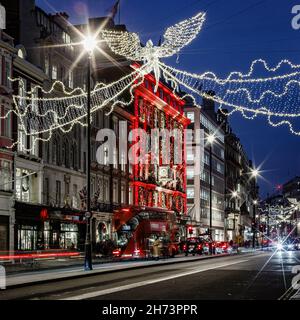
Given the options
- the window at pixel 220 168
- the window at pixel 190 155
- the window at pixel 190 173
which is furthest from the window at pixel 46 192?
the window at pixel 220 168

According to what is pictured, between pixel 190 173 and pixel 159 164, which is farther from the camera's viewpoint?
pixel 190 173

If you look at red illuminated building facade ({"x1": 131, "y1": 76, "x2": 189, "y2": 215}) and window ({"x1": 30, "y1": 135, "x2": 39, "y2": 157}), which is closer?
window ({"x1": 30, "y1": 135, "x2": 39, "y2": 157})

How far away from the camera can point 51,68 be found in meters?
51.6

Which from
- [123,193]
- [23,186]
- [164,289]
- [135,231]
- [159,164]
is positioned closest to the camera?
[164,289]

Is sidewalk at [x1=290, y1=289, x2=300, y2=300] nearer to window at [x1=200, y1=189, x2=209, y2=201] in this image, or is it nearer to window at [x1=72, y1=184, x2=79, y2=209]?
window at [x1=72, y1=184, x2=79, y2=209]

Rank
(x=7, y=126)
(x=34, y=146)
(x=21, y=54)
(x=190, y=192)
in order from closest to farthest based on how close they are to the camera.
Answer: (x=7, y=126)
(x=21, y=54)
(x=34, y=146)
(x=190, y=192)

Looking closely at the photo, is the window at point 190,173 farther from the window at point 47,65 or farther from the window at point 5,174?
the window at point 5,174

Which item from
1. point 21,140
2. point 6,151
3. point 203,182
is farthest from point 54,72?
point 203,182

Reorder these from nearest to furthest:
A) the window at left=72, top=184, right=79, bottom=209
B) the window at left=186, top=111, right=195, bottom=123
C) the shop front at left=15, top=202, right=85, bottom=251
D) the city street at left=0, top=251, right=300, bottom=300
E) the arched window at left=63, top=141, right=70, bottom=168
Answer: the city street at left=0, top=251, right=300, bottom=300
the shop front at left=15, top=202, right=85, bottom=251
the arched window at left=63, top=141, right=70, bottom=168
the window at left=72, top=184, right=79, bottom=209
the window at left=186, top=111, right=195, bottom=123

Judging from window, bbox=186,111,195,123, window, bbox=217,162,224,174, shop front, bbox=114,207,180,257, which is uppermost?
window, bbox=186,111,195,123

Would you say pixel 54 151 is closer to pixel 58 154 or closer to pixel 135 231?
pixel 58 154

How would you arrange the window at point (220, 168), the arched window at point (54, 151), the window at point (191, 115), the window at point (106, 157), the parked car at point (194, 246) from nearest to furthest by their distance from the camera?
the arched window at point (54, 151), the parked car at point (194, 246), the window at point (106, 157), the window at point (191, 115), the window at point (220, 168)

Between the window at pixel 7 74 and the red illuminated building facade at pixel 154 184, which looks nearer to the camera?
the window at pixel 7 74

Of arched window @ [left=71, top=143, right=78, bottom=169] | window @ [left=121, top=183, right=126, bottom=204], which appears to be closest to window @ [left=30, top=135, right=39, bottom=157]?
arched window @ [left=71, top=143, right=78, bottom=169]
